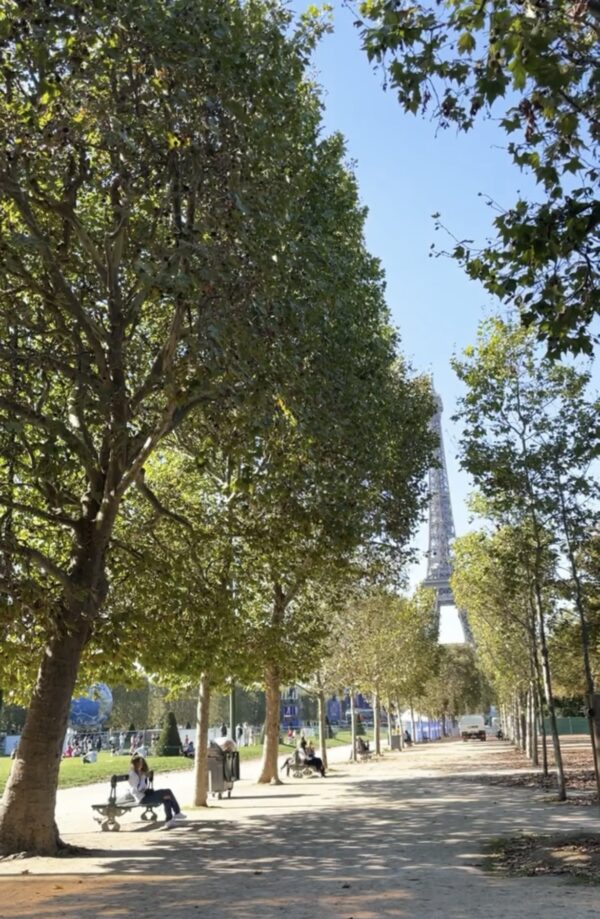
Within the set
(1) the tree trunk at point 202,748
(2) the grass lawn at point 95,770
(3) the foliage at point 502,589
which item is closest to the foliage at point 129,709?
(2) the grass lawn at point 95,770

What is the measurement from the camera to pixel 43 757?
1195 centimetres

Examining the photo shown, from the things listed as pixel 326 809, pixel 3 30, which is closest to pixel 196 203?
pixel 3 30

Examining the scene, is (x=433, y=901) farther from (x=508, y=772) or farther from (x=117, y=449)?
(x=508, y=772)

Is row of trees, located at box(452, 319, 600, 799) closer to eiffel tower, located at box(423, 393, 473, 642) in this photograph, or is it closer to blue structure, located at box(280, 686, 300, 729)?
blue structure, located at box(280, 686, 300, 729)

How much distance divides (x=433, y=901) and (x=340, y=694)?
34914mm

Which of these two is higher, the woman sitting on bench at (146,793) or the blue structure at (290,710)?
the blue structure at (290,710)

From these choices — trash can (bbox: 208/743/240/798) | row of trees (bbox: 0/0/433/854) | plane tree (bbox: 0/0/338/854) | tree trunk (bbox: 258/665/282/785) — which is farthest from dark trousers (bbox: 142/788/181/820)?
tree trunk (bbox: 258/665/282/785)

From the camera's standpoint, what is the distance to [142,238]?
10406mm

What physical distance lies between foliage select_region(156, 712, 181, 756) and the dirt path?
27125mm

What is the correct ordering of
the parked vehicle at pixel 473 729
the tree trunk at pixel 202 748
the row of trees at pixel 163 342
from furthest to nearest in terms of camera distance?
the parked vehicle at pixel 473 729, the tree trunk at pixel 202 748, the row of trees at pixel 163 342

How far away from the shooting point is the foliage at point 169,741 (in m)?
46.1

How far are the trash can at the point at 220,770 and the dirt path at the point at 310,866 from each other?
56.8 inches

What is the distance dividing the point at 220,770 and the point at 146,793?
6536mm

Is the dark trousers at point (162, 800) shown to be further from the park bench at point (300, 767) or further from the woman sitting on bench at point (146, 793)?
the park bench at point (300, 767)
